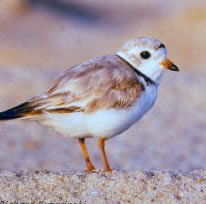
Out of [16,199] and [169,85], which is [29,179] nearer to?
[16,199]

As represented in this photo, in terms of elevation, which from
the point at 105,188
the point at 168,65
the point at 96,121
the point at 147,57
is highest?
the point at 147,57

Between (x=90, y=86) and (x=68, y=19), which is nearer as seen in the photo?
(x=90, y=86)

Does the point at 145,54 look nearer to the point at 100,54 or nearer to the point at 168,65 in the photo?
the point at 168,65

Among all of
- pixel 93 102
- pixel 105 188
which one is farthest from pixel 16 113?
pixel 105 188

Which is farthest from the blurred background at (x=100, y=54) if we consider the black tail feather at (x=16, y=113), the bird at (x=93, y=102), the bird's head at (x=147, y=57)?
the black tail feather at (x=16, y=113)

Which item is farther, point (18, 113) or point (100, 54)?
point (100, 54)

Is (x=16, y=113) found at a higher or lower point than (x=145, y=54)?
lower

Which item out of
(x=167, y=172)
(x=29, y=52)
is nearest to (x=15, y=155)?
(x=167, y=172)

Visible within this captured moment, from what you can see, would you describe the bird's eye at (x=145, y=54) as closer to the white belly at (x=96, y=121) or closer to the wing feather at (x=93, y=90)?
the wing feather at (x=93, y=90)
